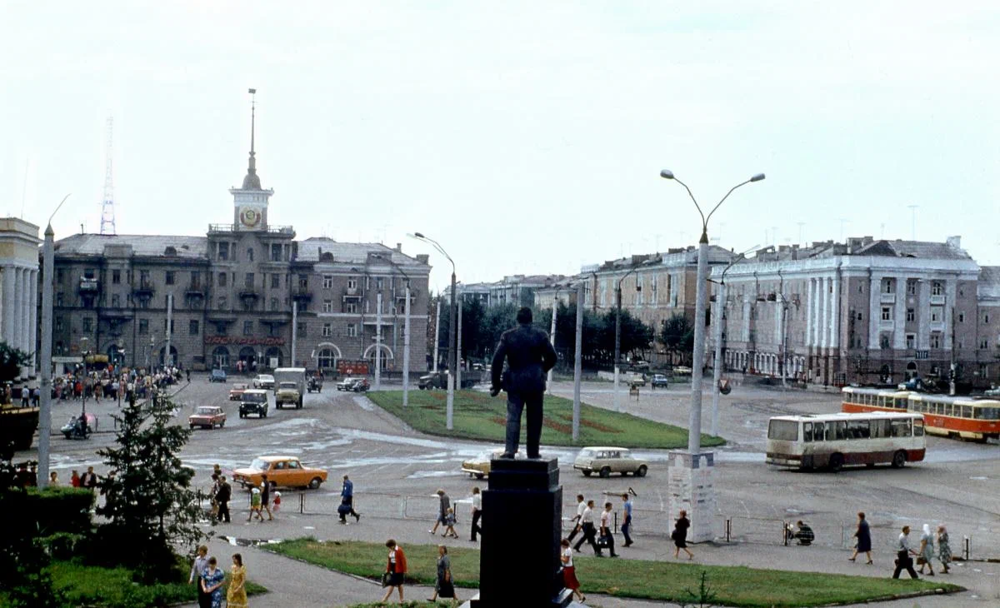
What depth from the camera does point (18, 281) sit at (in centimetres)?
6594

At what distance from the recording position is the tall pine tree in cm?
2039

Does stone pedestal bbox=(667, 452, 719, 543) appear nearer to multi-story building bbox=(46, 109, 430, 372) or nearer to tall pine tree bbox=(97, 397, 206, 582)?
tall pine tree bbox=(97, 397, 206, 582)

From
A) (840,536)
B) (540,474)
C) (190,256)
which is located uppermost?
(190,256)

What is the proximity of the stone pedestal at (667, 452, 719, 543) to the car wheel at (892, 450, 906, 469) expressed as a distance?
66.7ft

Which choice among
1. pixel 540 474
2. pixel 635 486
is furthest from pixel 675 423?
pixel 540 474

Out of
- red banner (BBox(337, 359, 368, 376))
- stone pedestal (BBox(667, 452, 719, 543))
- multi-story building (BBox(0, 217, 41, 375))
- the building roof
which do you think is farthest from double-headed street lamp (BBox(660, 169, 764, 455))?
the building roof

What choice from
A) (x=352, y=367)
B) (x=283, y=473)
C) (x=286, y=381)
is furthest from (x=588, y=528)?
(x=352, y=367)

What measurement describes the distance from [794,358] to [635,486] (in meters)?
67.6

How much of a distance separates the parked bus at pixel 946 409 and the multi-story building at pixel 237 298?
165ft

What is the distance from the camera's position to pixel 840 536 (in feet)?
Answer: 98.4

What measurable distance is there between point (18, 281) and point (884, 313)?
205 feet

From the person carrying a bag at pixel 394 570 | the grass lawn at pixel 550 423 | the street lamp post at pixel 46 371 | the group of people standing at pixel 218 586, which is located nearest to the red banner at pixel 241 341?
the grass lawn at pixel 550 423

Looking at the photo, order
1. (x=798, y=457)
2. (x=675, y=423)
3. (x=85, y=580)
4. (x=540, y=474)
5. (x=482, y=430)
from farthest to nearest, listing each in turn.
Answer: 1. (x=675, y=423)
2. (x=482, y=430)
3. (x=798, y=457)
4. (x=85, y=580)
5. (x=540, y=474)

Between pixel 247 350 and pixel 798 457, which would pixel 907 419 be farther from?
pixel 247 350
